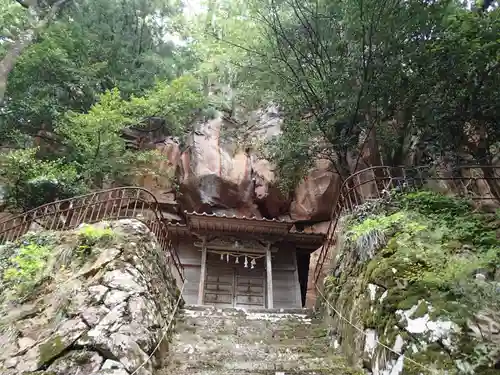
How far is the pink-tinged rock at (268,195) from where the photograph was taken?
15.3 meters

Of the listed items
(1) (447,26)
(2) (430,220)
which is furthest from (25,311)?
(1) (447,26)

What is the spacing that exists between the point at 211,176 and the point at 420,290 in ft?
36.4

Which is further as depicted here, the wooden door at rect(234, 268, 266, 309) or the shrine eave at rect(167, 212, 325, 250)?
the wooden door at rect(234, 268, 266, 309)

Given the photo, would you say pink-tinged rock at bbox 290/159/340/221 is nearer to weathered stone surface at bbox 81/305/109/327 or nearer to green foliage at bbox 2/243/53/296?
green foliage at bbox 2/243/53/296

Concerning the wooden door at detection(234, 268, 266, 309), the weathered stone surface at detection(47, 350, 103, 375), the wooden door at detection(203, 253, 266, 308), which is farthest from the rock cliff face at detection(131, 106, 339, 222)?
the weathered stone surface at detection(47, 350, 103, 375)

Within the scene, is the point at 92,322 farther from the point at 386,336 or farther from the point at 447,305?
the point at 447,305

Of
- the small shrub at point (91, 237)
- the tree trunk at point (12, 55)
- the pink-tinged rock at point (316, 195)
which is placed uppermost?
the tree trunk at point (12, 55)

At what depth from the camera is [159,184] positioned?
48.0 feet

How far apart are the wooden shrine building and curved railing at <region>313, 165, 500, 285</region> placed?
2.50 meters

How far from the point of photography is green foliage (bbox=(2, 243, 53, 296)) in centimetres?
564

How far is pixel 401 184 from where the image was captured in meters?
7.25

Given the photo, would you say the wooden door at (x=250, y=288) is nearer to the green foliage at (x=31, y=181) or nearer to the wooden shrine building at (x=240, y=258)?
the wooden shrine building at (x=240, y=258)

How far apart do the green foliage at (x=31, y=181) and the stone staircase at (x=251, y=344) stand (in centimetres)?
501

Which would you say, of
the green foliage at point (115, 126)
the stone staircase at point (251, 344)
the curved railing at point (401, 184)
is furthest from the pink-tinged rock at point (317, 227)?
the stone staircase at point (251, 344)
